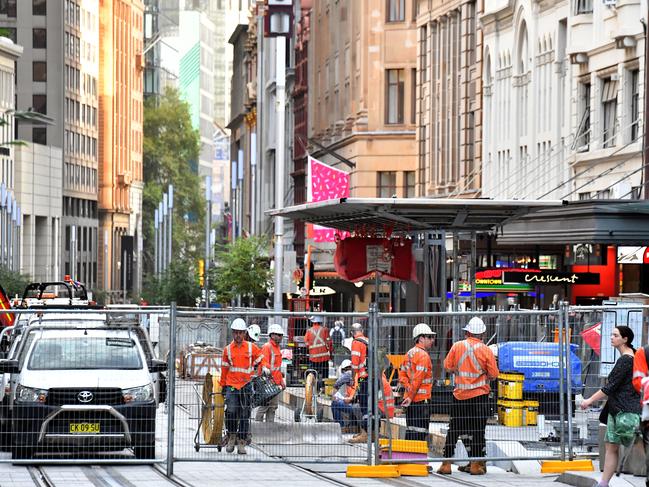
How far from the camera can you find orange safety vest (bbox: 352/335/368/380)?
2145 centimetres

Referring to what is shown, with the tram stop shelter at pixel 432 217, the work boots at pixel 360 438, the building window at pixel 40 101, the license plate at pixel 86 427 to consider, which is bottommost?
the work boots at pixel 360 438

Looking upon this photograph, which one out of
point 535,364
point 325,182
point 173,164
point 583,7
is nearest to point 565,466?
point 535,364

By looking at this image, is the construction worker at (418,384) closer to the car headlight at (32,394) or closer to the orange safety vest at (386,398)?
the orange safety vest at (386,398)

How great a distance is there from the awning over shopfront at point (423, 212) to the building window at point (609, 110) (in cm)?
A: 1655

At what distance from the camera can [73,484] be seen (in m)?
19.3

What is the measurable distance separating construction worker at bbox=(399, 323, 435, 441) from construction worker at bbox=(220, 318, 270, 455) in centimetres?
176

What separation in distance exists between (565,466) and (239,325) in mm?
4200

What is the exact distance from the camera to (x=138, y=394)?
2180cm

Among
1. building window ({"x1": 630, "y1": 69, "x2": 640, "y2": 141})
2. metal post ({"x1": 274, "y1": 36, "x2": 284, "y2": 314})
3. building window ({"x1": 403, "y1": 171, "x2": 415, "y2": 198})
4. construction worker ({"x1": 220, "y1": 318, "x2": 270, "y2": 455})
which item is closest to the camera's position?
construction worker ({"x1": 220, "y1": 318, "x2": 270, "y2": 455})

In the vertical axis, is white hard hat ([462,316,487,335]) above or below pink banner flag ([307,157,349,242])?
below

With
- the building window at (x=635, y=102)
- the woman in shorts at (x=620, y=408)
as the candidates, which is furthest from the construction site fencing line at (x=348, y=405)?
the building window at (x=635, y=102)

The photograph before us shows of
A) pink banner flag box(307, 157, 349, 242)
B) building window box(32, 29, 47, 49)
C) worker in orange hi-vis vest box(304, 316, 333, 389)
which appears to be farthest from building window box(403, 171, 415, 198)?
building window box(32, 29, 47, 49)

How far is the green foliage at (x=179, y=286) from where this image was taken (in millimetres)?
108438

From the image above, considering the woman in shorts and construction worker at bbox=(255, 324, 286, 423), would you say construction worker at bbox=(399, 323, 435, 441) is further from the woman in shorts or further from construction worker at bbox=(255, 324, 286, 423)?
the woman in shorts
